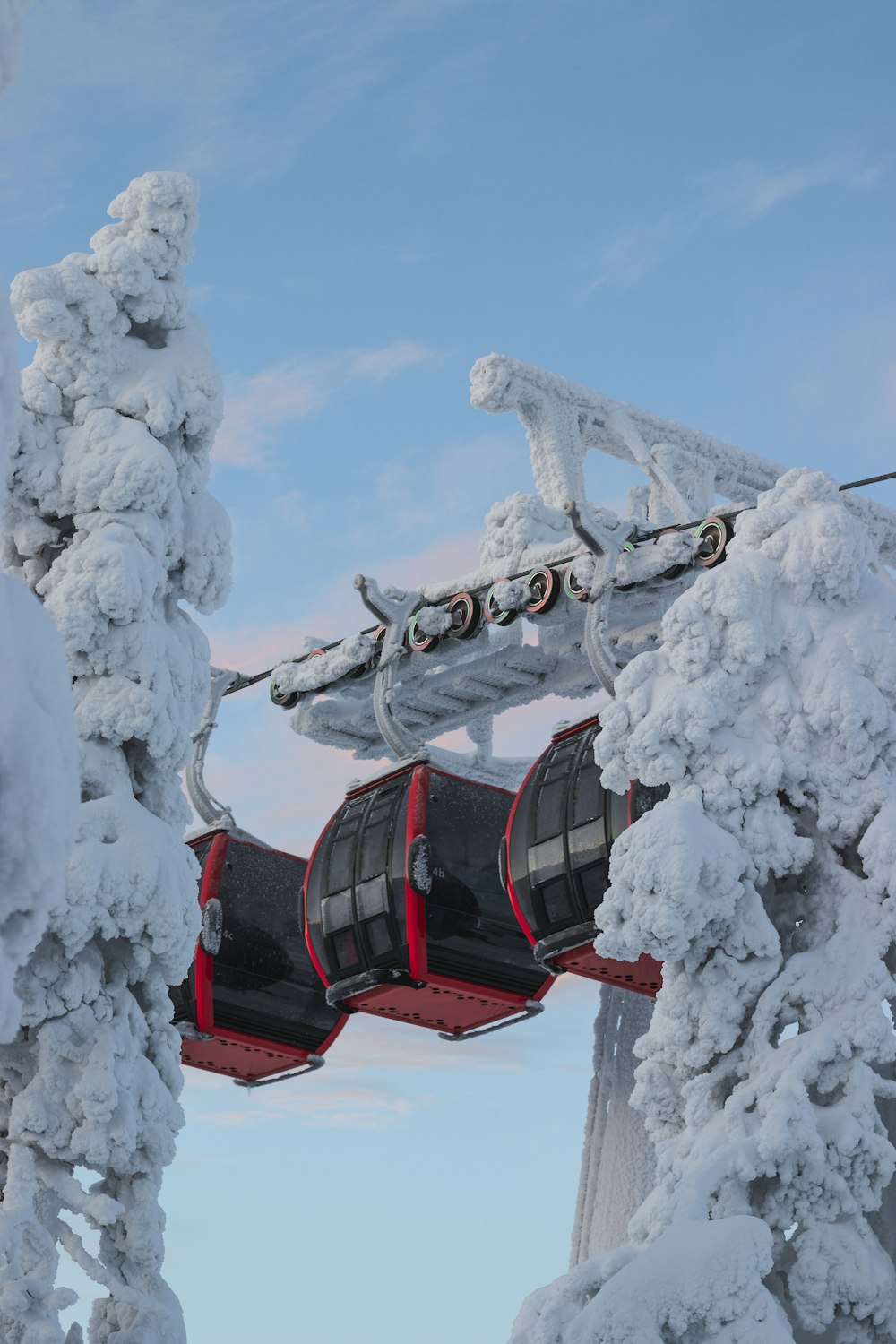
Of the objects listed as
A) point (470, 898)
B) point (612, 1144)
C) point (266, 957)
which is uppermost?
point (266, 957)

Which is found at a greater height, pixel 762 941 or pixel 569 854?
pixel 569 854

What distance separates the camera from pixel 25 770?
14.7ft

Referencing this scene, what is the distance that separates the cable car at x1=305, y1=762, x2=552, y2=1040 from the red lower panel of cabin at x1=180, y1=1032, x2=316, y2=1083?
117 centimetres

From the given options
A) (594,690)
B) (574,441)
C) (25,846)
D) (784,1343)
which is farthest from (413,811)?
(25,846)

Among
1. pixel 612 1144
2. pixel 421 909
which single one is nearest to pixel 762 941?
pixel 421 909

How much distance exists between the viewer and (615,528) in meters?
12.9

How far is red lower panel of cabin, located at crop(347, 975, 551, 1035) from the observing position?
13.4 meters

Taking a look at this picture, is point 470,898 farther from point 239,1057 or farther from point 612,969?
point 239,1057

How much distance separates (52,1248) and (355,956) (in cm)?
524

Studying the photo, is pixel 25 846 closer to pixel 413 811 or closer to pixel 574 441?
pixel 413 811

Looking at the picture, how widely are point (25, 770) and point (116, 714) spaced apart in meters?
4.35

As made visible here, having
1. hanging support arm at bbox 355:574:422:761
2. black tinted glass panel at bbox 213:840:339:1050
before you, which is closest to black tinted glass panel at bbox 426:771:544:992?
hanging support arm at bbox 355:574:422:761

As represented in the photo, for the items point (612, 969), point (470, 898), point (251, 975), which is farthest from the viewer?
point (251, 975)

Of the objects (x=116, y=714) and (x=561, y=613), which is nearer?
(x=116, y=714)
